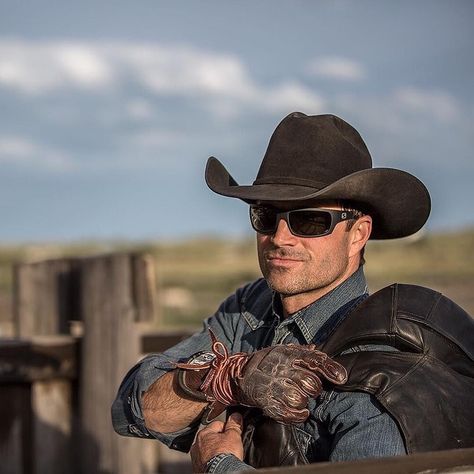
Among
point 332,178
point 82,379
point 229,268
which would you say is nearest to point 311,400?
point 332,178

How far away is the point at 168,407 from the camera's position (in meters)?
3.53

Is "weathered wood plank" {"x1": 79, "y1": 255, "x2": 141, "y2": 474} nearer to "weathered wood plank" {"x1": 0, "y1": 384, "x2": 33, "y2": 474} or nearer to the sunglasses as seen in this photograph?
"weathered wood plank" {"x1": 0, "y1": 384, "x2": 33, "y2": 474}

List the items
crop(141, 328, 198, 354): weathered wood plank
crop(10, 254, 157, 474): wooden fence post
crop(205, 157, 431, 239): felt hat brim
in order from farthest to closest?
1. crop(141, 328, 198, 354): weathered wood plank
2. crop(10, 254, 157, 474): wooden fence post
3. crop(205, 157, 431, 239): felt hat brim

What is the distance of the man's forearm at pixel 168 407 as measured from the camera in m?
3.48

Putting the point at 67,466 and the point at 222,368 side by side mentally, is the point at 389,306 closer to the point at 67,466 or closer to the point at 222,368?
the point at 222,368

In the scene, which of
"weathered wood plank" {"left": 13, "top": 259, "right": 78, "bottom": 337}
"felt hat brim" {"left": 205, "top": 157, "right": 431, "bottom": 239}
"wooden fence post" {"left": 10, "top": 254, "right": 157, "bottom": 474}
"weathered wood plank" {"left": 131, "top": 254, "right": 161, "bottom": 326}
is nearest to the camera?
"felt hat brim" {"left": 205, "top": 157, "right": 431, "bottom": 239}

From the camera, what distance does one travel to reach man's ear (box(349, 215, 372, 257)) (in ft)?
11.8

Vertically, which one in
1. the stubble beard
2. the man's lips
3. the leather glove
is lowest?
the leather glove

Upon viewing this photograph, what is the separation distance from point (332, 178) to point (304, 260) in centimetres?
29

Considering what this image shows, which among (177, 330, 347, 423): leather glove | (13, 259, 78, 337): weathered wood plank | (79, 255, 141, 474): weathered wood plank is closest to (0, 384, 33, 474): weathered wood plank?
(79, 255, 141, 474): weathered wood plank

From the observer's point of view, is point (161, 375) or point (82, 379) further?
point (82, 379)

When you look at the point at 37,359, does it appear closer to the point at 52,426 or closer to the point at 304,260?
the point at 52,426

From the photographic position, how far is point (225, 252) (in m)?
43.8

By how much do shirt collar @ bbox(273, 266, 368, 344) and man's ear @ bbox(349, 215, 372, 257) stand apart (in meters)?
0.10
